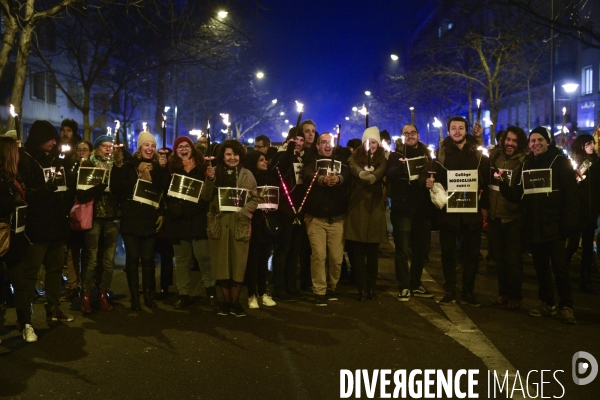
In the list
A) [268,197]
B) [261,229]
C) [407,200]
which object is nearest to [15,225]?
[261,229]

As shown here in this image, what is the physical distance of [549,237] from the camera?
8070mm

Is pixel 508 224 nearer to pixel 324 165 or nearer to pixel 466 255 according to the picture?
pixel 466 255

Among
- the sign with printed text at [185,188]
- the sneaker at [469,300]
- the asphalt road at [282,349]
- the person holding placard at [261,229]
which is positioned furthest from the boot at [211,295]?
the sneaker at [469,300]

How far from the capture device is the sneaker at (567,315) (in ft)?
25.7

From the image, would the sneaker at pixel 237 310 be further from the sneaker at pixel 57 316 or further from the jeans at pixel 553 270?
the jeans at pixel 553 270

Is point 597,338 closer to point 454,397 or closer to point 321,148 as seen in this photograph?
point 454,397

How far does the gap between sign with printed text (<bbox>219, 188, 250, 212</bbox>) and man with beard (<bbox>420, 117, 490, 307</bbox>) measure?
7.92ft

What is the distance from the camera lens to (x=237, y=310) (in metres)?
8.41

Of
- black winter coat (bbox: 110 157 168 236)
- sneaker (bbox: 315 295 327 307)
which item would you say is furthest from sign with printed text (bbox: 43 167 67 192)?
sneaker (bbox: 315 295 327 307)

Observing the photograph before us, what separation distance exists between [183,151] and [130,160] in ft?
2.47

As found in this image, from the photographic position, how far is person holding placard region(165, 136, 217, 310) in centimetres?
876

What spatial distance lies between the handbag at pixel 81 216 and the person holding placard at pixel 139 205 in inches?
15.2

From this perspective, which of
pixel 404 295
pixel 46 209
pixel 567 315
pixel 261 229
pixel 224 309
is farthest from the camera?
pixel 404 295

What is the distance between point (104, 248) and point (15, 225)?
1.94 metres
